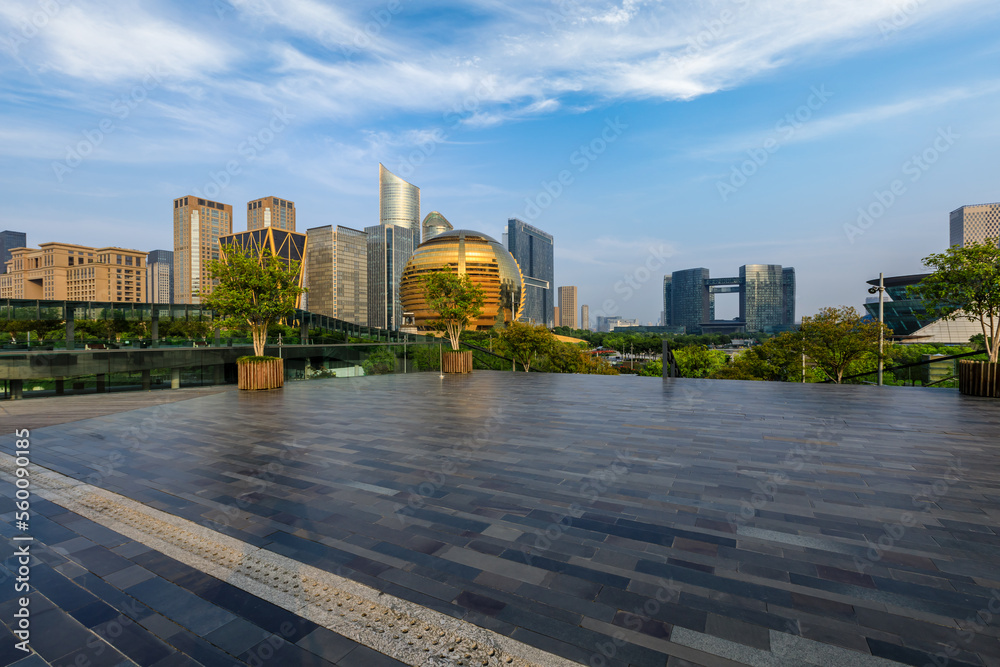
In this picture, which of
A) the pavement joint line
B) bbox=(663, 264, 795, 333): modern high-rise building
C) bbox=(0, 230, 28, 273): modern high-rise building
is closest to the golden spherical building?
bbox=(663, 264, 795, 333): modern high-rise building

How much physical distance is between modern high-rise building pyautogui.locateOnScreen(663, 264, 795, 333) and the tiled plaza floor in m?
164

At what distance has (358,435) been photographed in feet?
21.6

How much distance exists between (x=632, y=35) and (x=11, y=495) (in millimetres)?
15958

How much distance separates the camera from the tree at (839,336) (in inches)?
715

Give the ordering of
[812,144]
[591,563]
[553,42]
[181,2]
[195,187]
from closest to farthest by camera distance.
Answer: [591,563] → [181,2] → [553,42] → [195,187] → [812,144]

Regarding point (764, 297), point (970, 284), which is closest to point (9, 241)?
point (970, 284)

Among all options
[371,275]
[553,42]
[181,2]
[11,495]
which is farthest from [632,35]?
[371,275]

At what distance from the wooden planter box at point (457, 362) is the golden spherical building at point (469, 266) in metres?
92.3

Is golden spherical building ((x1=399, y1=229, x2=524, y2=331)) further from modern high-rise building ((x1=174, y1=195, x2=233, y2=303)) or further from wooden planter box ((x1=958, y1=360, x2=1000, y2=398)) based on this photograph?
wooden planter box ((x1=958, y1=360, x2=1000, y2=398))

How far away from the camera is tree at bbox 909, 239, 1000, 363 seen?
9.59 meters

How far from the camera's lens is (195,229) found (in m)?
170

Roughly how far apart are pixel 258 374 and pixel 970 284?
18.2m

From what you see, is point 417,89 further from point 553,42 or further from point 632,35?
point 632,35

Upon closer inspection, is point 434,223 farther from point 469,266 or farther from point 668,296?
point 668,296
